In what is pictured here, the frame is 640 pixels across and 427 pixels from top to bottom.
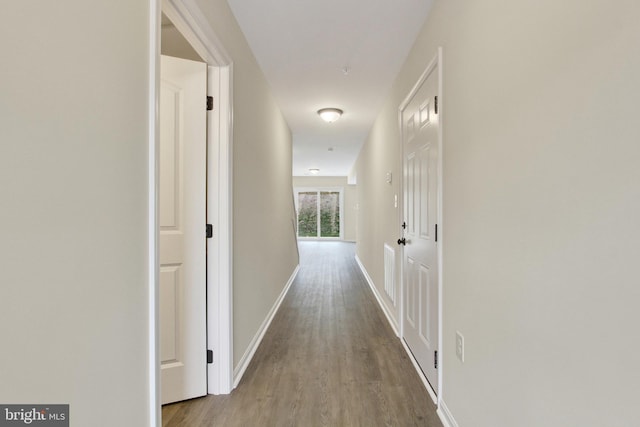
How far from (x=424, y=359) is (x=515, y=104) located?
181 cm

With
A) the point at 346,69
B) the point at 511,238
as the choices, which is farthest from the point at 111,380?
the point at 346,69

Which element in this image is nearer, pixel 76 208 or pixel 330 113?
pixel 76 208

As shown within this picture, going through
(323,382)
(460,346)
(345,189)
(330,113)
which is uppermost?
(330,113)

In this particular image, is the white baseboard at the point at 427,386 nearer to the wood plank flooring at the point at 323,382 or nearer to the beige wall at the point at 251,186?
the wood plank flooring at the point at 323,382

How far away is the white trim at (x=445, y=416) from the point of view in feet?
5.37

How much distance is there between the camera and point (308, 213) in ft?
39.2

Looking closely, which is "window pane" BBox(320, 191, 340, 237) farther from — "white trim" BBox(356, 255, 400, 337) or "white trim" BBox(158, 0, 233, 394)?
"white trim" BBox(158, 0, 233, 394)

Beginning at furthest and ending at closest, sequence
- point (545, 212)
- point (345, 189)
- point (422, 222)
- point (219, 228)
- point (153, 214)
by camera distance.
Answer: point (345, 189)
point (422, 222)
point (219, 228)
point (153, 214)
point (545, 212)

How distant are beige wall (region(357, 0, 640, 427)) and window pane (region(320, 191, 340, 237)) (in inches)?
400

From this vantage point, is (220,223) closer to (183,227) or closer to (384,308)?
(183,227)

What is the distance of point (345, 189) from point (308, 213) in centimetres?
169

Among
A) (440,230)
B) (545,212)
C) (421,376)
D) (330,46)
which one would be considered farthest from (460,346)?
(330,46)

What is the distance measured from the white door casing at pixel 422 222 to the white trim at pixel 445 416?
0.49 feet

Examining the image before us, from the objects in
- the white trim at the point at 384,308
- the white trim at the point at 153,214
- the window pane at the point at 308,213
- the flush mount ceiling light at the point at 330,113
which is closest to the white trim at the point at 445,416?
the white trim at the point at 384,308
